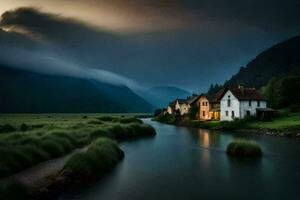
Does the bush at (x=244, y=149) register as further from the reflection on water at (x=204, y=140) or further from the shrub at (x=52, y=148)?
the shrub at (x=52, y=148)

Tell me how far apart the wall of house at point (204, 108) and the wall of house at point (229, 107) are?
12.0 meters

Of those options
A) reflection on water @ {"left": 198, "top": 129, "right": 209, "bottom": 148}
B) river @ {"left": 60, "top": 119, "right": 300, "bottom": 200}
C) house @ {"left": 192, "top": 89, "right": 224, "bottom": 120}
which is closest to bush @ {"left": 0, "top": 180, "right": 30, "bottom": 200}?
river @ {"left": 60, "top": 119, "right": 300, "bottom": 200}

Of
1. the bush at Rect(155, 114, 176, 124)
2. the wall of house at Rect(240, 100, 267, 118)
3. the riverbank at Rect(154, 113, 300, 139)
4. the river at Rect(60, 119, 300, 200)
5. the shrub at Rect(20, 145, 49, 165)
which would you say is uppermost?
the wall of house at Rect(240, 100, 267, 118)

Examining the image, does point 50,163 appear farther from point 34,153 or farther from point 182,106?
point 182,106

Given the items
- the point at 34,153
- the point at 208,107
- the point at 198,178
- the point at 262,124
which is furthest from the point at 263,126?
the point at 34,153

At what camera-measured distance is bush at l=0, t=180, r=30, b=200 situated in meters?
16.6

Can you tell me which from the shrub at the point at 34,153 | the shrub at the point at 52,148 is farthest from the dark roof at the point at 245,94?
the shrub at the point at 34,153

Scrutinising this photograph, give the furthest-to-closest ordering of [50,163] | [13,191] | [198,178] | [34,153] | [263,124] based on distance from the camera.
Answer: [263,124] < [34,153] < [50,163] < [198,178] < [13,191]

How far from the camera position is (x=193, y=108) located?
362ft

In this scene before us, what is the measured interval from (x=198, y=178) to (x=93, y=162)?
956cm

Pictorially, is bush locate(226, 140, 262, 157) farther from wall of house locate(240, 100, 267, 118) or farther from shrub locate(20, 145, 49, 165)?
wall of house locate(240, 100, 267, 118)

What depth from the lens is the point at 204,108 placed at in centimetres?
10781

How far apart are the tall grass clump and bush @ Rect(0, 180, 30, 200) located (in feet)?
22.1

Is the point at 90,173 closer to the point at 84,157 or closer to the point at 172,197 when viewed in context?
the point at 84,157
